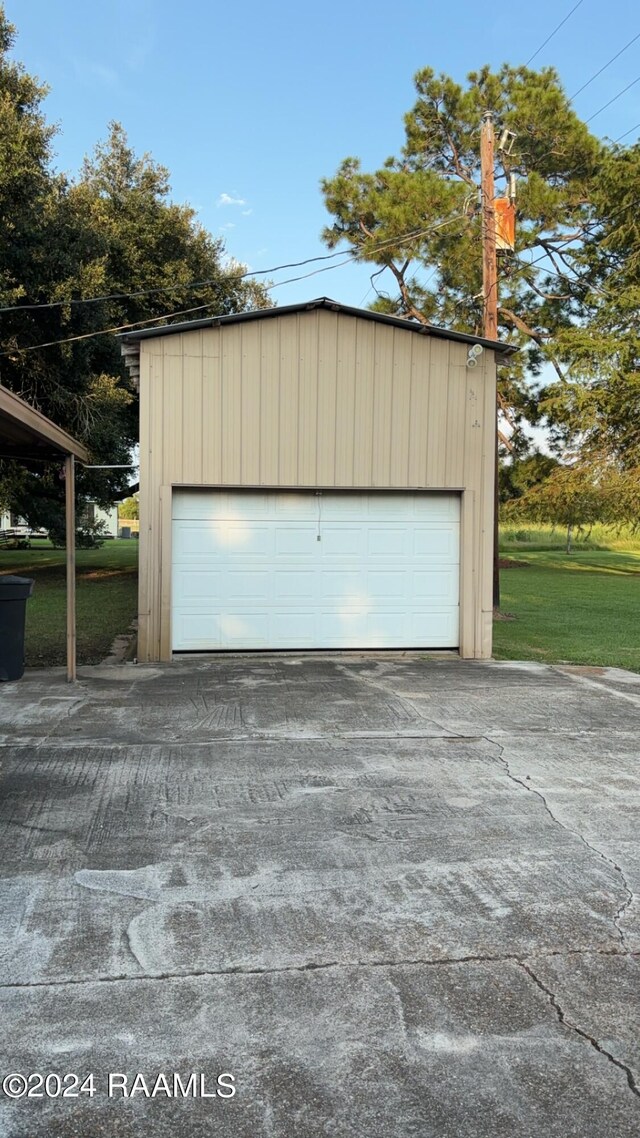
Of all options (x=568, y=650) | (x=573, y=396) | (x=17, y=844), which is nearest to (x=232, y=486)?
(x=568, y=650)

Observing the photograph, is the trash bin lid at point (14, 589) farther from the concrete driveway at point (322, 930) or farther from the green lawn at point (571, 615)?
the green lawn at point (571, 615)

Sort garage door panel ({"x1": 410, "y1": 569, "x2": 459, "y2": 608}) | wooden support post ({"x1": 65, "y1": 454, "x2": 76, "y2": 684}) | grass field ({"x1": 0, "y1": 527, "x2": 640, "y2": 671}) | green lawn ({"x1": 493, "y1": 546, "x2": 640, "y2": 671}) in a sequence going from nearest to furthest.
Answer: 1. wooden support post ({"x1": 65, "y1": 454, "x2": 76, "y2": 684})
2. garage door panel ({"x1": 410, "y1": 569, "x2": 459, "y2": 608})
3. grass field ({"x1": 0, "y1": 527, "x2": 640, "y2": 671})
4. green lawn ({"x1": 493, "y1": 546, "x2": 640, "y2": 671})

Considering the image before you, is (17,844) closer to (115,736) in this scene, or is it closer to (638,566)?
(115,736)

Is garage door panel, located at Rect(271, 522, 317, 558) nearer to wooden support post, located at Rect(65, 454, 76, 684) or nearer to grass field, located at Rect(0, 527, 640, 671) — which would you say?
wooden support post, located at Rect(65, 454, 76, 684)

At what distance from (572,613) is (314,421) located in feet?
28.9

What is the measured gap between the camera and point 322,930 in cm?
309

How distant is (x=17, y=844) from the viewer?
154 inches

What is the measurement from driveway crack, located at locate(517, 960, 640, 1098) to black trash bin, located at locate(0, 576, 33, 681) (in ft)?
20.9

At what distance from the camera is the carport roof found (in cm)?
612

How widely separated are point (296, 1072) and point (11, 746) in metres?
3.96

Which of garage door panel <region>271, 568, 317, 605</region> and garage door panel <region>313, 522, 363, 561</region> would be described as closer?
garage door panel <region>271, 568, 317, 605</region>

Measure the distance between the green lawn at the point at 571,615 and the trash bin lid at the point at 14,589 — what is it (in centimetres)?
591

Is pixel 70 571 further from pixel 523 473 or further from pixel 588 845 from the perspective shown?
pixel 523 473

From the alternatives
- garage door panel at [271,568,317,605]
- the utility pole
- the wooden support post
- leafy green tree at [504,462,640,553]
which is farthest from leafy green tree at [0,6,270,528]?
leafy green tree at [504,462,640,553]
